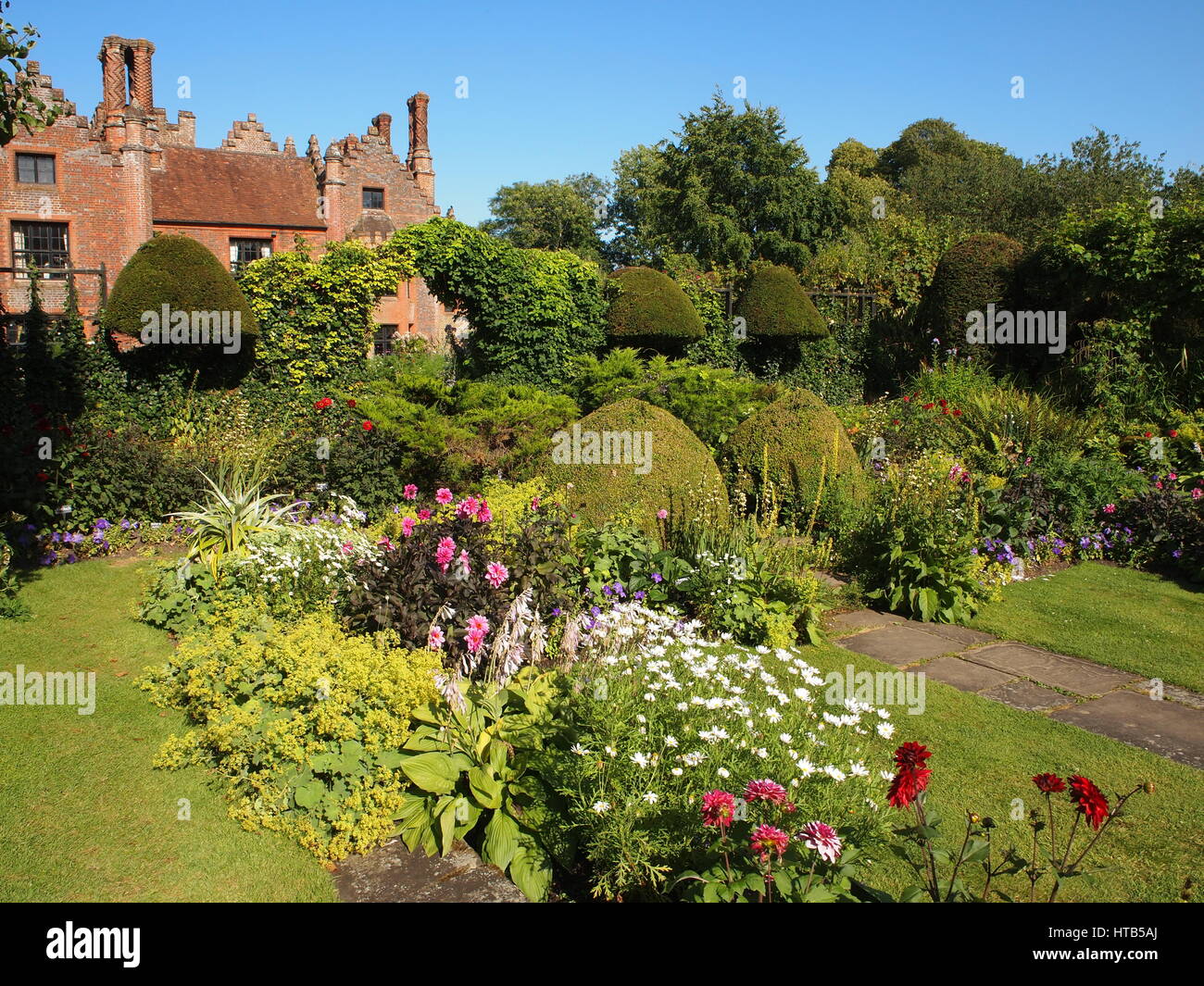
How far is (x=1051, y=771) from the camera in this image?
4090 mm

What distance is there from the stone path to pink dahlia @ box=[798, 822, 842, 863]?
117 inches

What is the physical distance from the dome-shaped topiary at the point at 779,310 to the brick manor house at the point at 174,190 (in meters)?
12.2

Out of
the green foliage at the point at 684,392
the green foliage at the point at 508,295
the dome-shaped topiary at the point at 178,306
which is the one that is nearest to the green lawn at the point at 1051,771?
the green foliage at the point at 684,392

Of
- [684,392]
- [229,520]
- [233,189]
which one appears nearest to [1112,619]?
[684,392]

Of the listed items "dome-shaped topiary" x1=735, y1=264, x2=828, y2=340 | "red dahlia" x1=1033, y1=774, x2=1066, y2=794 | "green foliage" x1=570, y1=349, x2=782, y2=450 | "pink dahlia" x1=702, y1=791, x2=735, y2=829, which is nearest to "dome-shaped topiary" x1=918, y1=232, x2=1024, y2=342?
"dome-shaped topiary" x1=735, y1=264, x2=828, y2=340

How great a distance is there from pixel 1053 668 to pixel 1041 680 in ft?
0.94

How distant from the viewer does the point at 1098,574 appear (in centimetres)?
765

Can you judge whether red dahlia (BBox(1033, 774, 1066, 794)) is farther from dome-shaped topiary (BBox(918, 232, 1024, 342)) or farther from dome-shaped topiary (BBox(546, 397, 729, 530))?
dome-shaped topiary (BBox(918, 232, 1024, 342))

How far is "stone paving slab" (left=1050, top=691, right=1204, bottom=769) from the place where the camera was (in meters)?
4.38

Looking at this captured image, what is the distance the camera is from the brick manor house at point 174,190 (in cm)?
2594

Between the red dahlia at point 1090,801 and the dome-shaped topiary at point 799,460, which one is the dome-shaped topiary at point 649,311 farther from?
the red dahlia at point 1090,801

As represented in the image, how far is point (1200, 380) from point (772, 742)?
422 inches
